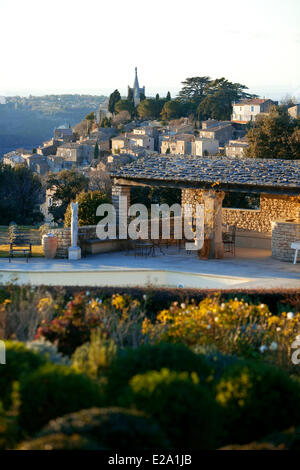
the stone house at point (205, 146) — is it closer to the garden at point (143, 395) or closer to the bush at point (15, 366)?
the garden at point (143, 395)

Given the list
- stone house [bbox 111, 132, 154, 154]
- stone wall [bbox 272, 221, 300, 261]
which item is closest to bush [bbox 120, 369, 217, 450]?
stone wall [bbox 272, 221, 300, 261]

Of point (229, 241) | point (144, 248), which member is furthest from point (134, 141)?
point (229, 241)

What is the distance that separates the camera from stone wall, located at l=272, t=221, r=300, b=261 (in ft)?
51.0

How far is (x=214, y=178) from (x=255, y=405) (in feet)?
37.0

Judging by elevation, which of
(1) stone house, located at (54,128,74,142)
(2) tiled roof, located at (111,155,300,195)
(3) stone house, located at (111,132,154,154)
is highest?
(1) stone house, located at (54,128,74,142)

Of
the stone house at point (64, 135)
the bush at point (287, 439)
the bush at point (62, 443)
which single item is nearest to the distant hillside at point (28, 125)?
the stone house at point (64, 135)

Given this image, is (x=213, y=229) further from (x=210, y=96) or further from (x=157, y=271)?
(x=210, y=96)

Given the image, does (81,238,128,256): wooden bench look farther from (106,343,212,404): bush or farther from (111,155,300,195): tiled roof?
(106,343,212,404): bush

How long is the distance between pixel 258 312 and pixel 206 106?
4287 inches

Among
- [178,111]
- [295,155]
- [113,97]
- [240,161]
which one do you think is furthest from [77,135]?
[240,161]

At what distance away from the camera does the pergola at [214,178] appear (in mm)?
15648

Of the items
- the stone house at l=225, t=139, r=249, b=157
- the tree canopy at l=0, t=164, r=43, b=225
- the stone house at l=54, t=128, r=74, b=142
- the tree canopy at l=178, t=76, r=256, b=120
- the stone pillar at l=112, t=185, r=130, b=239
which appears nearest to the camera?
the stone pillar at l=112, t=185, r=130, b=239

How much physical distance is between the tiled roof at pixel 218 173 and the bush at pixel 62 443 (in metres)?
12.0

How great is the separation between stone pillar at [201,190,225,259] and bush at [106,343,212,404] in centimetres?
1029
